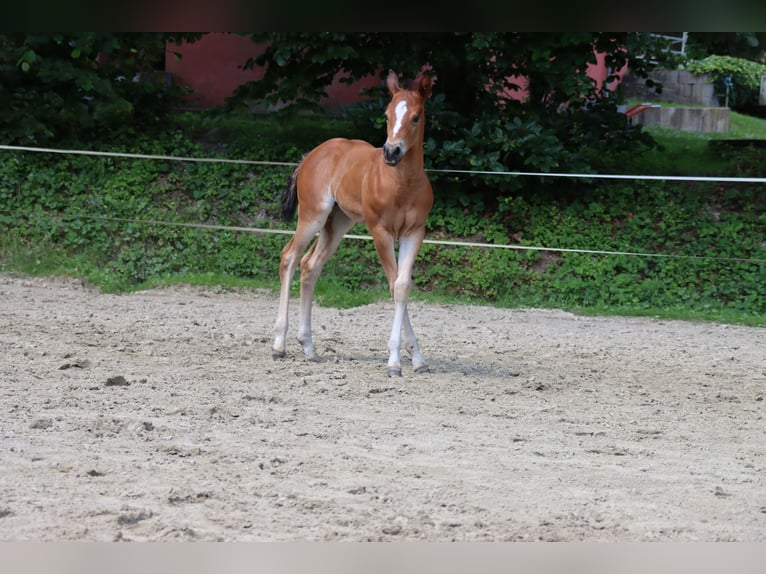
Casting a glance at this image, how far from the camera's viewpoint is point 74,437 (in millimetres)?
5418

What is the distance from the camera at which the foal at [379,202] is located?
7293 millimetres

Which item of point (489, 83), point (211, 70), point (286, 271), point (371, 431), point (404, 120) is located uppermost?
point (211, 70)

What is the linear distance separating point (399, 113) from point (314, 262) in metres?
1.77

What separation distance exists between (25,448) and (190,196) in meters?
8.50

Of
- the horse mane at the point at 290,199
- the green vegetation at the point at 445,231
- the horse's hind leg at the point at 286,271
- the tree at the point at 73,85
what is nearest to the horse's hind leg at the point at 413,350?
the horse's hind leg at the point at 286,271

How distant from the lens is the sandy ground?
4.16 metres

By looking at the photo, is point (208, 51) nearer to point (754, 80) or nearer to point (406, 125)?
point (406, 125)

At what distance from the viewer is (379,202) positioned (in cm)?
752

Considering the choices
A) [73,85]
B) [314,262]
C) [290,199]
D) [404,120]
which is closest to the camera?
[404,120]

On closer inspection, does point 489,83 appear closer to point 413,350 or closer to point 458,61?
point 458,61

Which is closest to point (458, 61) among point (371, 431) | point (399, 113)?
point (399, 113)

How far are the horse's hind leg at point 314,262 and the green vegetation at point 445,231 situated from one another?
2.49 metres

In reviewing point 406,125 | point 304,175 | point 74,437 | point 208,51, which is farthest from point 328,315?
point 208,51

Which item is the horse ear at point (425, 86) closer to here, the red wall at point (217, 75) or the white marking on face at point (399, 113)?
the white marking on face at point (399, 113)
